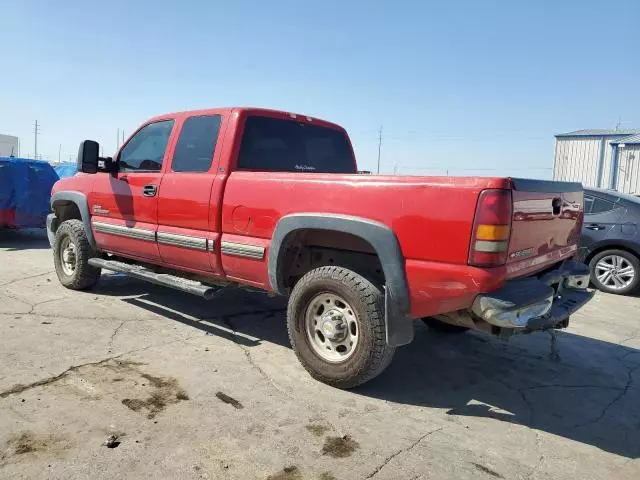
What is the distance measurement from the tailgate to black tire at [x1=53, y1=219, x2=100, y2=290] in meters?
4.78

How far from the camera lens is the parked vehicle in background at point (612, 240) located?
700 cm

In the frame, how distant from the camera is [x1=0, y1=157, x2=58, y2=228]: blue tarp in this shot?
9.86 m

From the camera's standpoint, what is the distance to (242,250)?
13.0 feet

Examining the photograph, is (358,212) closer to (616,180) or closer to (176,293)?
(176,293)

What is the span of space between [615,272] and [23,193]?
10850mm

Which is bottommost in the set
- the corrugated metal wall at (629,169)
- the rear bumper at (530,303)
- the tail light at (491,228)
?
the rear bumper at (530,303)

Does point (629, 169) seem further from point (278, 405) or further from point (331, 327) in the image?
point (278, 405)

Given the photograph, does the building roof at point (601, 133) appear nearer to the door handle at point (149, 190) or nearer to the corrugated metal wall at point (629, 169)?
→ the corrugated metal wall at point (629, 169)

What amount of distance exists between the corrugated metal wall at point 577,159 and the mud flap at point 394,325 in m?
23.1

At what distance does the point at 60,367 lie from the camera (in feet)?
12.1

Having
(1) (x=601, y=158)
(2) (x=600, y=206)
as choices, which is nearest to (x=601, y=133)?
(1) (x=601, y=158)

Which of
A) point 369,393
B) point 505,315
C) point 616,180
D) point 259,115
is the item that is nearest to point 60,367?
point 369,393

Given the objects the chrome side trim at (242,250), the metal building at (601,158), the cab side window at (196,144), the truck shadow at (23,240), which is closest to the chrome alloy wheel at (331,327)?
the chrome side trim at (242,250)

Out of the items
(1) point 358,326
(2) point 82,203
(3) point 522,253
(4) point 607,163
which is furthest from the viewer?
(4) point 607,163
